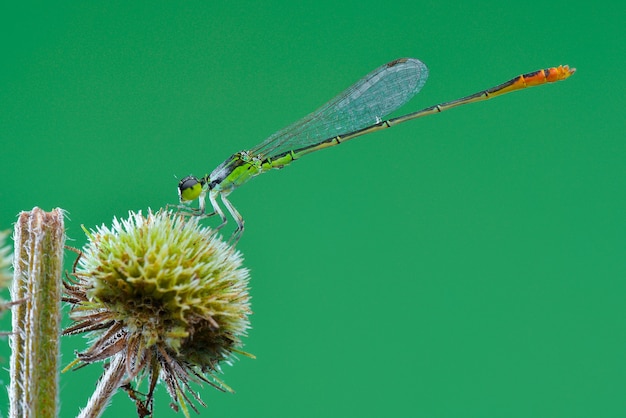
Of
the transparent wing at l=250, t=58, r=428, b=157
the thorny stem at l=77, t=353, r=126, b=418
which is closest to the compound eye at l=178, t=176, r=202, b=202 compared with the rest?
the transparent wing at l=250, t=58, r=428, b=157

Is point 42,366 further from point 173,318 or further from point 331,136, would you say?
point 331,136

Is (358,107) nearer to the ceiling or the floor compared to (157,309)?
nearer to the ceiling

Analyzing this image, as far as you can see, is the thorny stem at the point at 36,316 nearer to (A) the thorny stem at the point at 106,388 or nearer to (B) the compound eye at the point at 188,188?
(A) the thorny stem at the point at 106,388

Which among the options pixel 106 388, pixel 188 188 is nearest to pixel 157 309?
pixel 106 388

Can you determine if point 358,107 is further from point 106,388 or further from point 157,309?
point 106,388

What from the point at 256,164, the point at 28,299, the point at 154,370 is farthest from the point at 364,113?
the point at 28,299

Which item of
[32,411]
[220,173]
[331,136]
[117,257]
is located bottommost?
[32,411]

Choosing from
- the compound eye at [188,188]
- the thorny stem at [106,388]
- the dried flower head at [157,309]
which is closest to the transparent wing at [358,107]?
the compound eye at [188,188]
